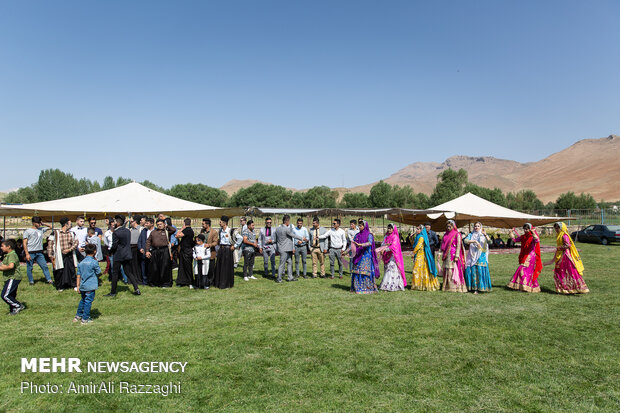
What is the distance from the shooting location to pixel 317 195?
7600 centimetres

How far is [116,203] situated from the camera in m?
14.3

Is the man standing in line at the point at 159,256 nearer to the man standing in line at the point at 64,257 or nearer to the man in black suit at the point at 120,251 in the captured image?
the man in black suit at the point at 120,251

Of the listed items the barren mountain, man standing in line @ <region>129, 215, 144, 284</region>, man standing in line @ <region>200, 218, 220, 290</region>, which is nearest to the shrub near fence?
man standing in line @ <region>200, 218, 220, 290</region>

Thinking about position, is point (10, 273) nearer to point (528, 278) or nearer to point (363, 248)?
point (363, 248)

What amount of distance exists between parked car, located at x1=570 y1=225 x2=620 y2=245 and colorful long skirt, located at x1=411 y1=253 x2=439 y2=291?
21.1 m

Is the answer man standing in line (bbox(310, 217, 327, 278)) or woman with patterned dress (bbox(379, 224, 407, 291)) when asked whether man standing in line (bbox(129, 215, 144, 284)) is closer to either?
man standing in line (bbox(310, 217, 327, 278))

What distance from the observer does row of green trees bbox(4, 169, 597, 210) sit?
200 ft

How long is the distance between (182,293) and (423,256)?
18.7 feet

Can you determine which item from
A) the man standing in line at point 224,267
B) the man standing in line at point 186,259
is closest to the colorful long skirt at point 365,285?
the man standing in line at point 224,267

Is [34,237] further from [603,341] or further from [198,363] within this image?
[603,341]

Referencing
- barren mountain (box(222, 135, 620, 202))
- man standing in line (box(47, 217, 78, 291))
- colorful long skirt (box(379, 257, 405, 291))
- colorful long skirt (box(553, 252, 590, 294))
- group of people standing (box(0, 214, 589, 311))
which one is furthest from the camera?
barren mountain (box(222, 135, 620, 202))

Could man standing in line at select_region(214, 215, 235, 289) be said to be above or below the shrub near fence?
below

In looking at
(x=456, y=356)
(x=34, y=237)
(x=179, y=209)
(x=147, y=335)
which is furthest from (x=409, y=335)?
(x=179, y=209)

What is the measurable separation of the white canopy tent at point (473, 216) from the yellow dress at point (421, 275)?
1158 cm
